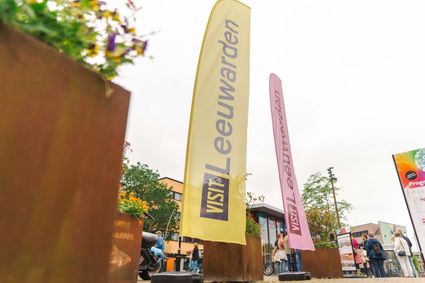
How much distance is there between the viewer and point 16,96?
40.2 inches

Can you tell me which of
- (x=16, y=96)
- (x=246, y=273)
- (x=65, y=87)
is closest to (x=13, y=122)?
(x=16, y=96)

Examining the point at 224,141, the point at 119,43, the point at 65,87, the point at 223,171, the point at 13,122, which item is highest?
the point at 224,141

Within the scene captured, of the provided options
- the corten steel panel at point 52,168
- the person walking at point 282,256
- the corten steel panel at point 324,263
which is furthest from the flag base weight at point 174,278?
the person walking at point 282,256

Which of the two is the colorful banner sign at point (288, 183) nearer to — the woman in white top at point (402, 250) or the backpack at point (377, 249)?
the backpack at point (377, 249)

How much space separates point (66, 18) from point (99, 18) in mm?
152

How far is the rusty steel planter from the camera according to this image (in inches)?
191

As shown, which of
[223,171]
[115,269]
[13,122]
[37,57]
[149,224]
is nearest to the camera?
→ [13,122]

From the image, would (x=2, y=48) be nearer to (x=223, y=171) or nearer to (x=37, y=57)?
(x=37, y=57)

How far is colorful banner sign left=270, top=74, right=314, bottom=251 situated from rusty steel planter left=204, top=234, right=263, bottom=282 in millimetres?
1198

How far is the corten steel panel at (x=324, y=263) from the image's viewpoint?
9461 millimetres

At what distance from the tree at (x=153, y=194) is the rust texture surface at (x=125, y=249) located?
30.6 m

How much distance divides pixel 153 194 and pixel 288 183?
103ft

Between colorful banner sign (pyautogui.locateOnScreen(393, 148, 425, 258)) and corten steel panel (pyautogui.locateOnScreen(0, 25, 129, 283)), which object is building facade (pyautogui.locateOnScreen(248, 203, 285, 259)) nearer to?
colorful banner sign (pyautogui.locateOnScreen(393, 148, 425, 258))

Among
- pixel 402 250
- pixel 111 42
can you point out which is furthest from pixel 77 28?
pixel 402 250
